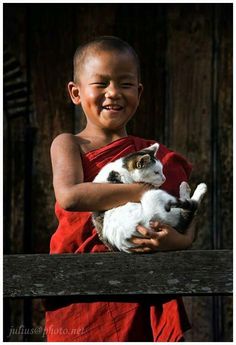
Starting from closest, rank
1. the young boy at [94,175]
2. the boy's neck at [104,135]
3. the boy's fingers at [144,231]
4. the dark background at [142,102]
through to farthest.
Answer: the boy's fingers at [144,231], the young boy at [94,175], the boy's neck at [104,135], the dark background at [142,102]

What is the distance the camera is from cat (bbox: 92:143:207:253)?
2180mm

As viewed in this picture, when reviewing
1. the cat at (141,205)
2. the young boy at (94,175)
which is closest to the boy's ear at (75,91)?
the young boy at (94,175)

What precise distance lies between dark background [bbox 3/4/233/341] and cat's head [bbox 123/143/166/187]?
4.26 ft

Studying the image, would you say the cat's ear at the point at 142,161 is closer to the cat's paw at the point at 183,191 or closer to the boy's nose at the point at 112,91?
the cat's paw at the point at 183,191

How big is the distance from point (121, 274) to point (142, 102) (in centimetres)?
140

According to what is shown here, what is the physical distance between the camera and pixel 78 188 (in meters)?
2.25

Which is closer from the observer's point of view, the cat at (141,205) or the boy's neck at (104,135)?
the cat at (141,205)

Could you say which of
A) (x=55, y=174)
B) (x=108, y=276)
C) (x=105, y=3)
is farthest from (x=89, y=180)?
(x=105, y=3)

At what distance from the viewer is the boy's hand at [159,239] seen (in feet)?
7.14

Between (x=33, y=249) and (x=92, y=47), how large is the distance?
1318mm

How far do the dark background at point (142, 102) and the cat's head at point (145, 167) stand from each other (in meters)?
1.30

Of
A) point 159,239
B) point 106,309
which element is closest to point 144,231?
point 159,239

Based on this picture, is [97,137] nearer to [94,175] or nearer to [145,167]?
[94,175]

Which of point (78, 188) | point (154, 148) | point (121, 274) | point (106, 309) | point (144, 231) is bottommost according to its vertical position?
point (106, 309)
